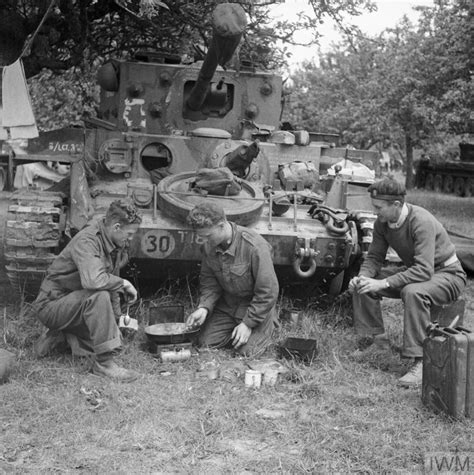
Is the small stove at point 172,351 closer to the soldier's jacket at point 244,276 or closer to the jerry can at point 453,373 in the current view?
the soldier's jacket at point 244,276

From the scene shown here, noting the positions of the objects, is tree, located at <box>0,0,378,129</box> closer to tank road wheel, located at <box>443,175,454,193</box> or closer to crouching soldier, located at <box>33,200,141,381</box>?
crouching soldier, located at <box>33,200,141,381</box>

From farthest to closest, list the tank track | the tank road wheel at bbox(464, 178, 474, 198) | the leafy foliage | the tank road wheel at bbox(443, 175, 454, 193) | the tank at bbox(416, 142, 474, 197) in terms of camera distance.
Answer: the tank road wheel at bbox(443, 175, 454, 193)
the tank at bbox(416, 142, 474, 197)
the tank road wheel at bbox(464, 178, 474, 198)
the leafy foliage
the tank track

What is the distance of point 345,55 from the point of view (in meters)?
36.7

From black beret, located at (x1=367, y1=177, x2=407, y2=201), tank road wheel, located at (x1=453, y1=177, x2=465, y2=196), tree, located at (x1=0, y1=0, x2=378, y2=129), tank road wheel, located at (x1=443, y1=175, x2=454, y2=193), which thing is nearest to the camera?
black beret, located at (x1=367, y1=177, x2=407, y2=201)

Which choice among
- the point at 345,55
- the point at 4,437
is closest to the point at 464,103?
the point at 4,437

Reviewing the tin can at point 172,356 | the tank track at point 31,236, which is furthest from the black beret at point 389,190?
the tank track at point 31,236

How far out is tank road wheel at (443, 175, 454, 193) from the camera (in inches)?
987

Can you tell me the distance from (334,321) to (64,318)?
2504mm

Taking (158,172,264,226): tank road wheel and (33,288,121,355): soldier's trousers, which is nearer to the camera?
(33,288,121,355): soldier's trousers

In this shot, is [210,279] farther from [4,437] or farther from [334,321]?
[4,437]

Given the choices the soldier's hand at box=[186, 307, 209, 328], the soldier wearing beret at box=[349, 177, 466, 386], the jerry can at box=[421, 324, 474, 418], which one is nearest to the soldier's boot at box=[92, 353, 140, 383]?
the soldier's hand at box=[186, 307, 209, 328]

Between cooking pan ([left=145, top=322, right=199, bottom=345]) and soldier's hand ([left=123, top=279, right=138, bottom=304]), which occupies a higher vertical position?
soldier's hand ([left=123, top=279, right=138, bottom=304])

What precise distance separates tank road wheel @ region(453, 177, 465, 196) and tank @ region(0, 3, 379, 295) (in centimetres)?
1641

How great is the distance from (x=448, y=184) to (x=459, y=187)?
97 centimetres
